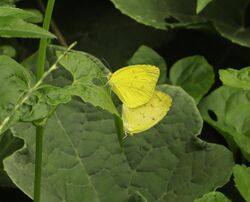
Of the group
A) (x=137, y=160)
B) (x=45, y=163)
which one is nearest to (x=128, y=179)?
(x=137, y=160)

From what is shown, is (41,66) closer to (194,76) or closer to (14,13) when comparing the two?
(14,13)

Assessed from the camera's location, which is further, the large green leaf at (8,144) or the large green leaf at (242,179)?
the large green leaf at (8,144)

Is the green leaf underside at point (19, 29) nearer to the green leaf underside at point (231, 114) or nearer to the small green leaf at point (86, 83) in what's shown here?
the small green leaf at point (86, 83)

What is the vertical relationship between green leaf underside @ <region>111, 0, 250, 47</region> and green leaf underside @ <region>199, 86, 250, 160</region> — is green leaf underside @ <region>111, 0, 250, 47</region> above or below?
above

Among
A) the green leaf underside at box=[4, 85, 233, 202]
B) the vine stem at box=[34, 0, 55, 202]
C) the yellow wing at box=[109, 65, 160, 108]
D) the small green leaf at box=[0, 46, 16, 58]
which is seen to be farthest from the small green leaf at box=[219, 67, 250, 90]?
the small green leaf at box=[0, 46, 16, 58]

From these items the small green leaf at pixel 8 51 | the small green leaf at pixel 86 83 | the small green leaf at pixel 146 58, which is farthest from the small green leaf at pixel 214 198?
the small green leaf at pixel 8 51

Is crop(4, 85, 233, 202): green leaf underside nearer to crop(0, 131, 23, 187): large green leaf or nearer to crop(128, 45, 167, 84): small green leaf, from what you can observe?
crop(0, 131, 23, 187): large green leaf

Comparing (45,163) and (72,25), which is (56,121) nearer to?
(45,163)
